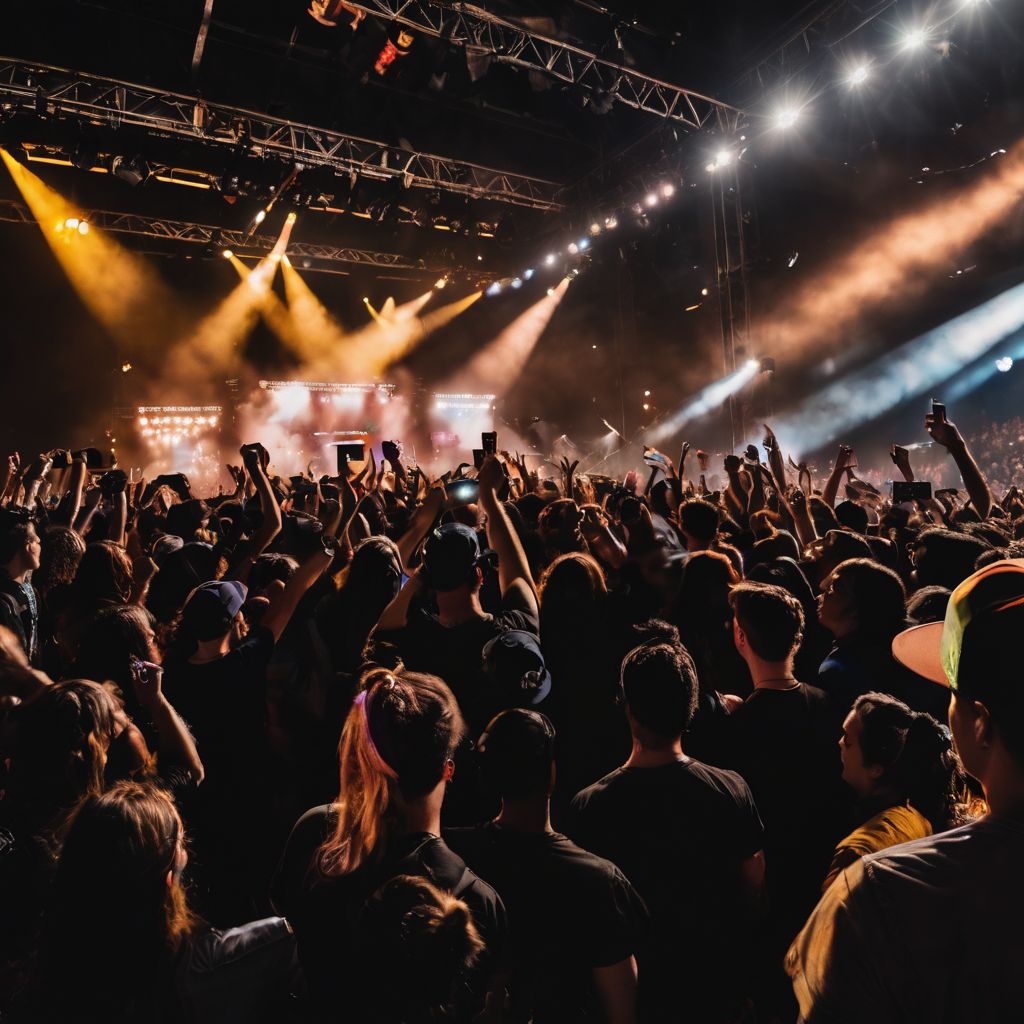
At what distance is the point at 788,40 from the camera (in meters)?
9.87

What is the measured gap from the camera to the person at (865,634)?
8.23 feet

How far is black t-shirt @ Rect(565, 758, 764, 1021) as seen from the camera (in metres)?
1.86

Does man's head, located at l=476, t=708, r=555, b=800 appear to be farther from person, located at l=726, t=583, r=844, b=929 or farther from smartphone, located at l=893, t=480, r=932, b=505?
smartphone, located at l=893, t=480, r=932, b=505

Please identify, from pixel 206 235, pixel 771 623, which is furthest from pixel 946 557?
pixel 206 235

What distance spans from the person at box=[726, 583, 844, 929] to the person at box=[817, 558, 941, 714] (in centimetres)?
26

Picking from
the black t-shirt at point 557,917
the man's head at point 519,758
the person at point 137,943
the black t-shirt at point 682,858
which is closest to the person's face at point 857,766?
the black t-shirt at point 682,858

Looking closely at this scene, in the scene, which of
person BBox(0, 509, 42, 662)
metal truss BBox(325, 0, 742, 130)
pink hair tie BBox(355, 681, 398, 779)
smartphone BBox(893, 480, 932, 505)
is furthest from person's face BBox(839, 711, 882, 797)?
metal truss BBox(325, 0, 742, 130)

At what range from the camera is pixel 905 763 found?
181cm

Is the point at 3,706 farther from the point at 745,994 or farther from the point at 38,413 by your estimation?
the point at 38,413

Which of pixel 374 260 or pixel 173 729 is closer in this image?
pixel 173 729

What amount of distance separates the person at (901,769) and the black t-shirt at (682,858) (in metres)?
0.28

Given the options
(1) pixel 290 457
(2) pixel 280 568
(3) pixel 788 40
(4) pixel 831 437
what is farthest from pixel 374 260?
(2) pixel 280 568

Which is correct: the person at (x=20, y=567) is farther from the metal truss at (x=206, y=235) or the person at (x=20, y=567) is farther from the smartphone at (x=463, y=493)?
the metal truss at (x=206, y=235)

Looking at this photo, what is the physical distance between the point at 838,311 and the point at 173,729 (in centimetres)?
1758
